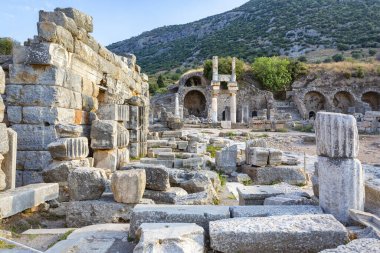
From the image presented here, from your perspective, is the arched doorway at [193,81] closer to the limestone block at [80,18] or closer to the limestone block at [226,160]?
the limestone block at [226,160]

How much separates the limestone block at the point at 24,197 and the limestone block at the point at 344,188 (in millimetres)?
3982

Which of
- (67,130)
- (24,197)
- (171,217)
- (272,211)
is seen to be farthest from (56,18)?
(272,211)

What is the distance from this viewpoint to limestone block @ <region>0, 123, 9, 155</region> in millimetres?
4348

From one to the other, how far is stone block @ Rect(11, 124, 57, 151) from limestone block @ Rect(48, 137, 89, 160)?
62cm

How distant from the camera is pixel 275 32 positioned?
2638 inches

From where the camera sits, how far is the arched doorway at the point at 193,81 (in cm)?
4756

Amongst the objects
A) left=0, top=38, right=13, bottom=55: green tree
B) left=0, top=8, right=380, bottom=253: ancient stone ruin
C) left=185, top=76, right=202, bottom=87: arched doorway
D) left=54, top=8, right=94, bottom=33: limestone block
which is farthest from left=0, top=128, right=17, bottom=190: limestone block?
left=185, top=76, right=202, bottom=87: arched doorway

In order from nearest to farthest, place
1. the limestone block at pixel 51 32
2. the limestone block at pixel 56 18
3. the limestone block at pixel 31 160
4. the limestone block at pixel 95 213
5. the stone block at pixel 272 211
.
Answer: the stone block at pixel 272 211 < the limestone block at pixel 95 213 < the limestone block at pixel 31 160 < the limestone block at pixel 51 32 < the limestone block at pixel 56 18

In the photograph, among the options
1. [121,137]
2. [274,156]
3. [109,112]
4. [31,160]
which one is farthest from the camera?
[274,156]

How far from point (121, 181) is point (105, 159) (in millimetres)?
2794

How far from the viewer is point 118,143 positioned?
791 cm

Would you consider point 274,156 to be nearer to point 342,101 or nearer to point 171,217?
point 171,217

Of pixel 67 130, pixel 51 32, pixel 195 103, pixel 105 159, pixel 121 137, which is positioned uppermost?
pixel 195 103

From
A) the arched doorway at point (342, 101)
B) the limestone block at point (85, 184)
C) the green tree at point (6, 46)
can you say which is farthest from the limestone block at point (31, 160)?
the arched doorway at point (342, 101)
